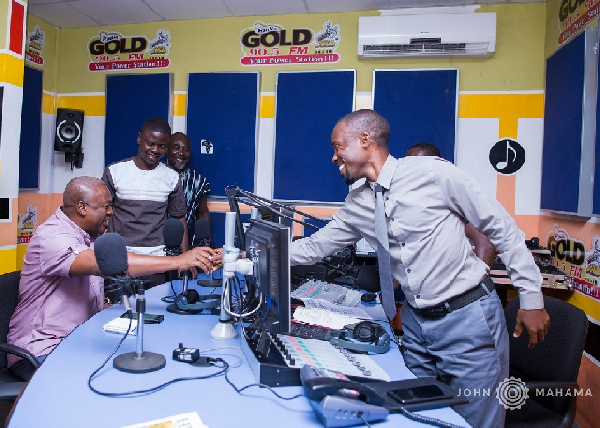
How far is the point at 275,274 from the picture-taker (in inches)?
54.0

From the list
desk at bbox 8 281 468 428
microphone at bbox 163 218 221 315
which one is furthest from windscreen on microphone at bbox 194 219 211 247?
desk at bbox 8 281 468 428

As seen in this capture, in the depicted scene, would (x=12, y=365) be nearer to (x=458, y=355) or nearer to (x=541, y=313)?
(x=458, y=355)

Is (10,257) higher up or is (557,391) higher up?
(10,257)

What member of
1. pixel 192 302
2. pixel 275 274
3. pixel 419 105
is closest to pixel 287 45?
pixel 419 105

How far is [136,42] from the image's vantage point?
4.50 meters

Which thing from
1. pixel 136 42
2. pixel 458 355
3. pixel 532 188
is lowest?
pixel 458 355

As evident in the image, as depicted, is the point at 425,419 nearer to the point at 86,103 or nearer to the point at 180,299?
the point at 180,299

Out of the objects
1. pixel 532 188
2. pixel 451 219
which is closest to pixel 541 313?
pixel 451 219

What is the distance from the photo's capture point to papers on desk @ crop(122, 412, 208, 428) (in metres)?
1.04

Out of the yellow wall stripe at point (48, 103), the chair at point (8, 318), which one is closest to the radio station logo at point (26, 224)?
the yellow wall stripe at point (48, 103)

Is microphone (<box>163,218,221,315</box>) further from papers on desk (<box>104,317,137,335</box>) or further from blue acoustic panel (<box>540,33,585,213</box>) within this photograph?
blue acoustic panel (<box>540,33,585,213</box>)

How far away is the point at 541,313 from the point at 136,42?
4.33 m

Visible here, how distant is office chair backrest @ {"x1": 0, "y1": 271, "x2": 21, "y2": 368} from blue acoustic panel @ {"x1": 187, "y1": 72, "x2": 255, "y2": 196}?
2430 millimetres

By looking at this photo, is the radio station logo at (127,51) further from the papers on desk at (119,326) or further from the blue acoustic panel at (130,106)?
the papers on desk at (119,326)
